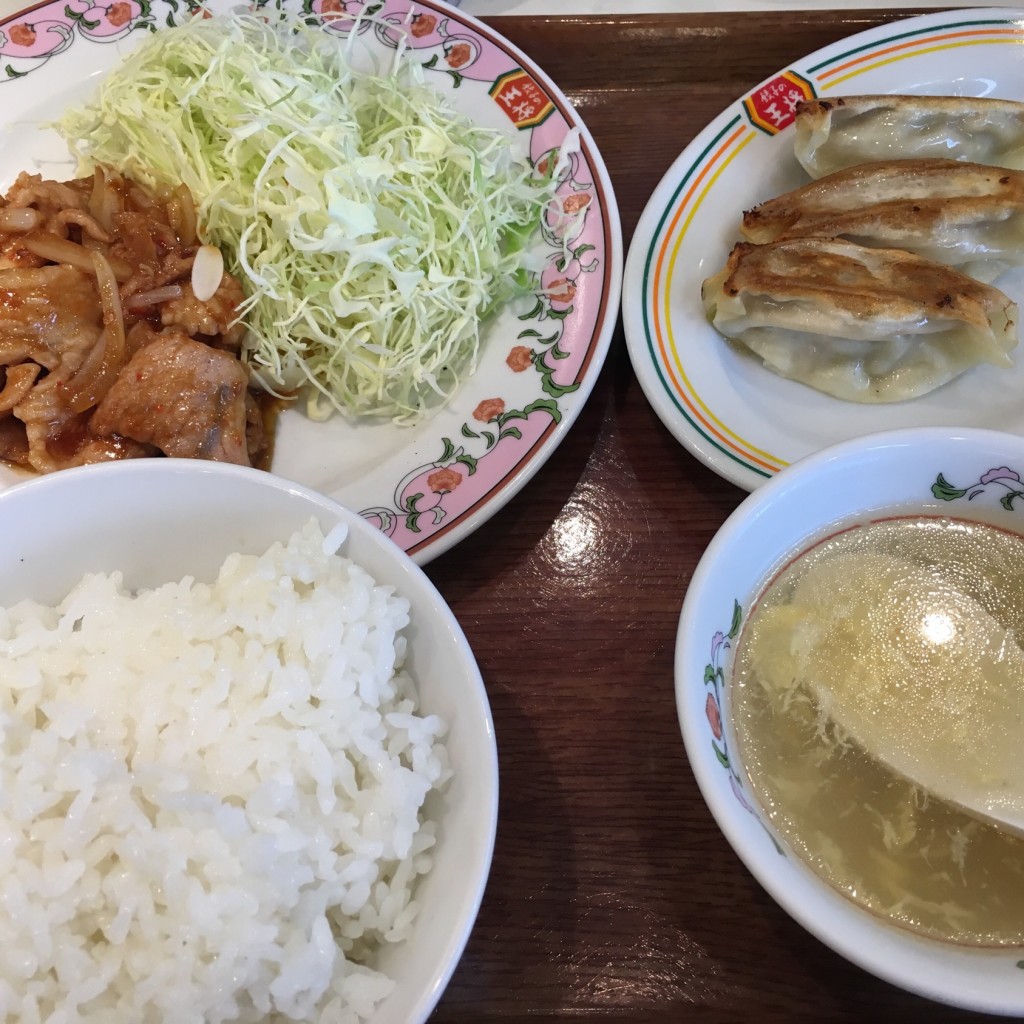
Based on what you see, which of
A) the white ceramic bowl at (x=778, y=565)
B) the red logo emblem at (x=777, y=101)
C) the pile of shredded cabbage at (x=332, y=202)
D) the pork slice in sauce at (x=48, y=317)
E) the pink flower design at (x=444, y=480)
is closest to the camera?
the white ceramic bowl at (x=778, y=565)

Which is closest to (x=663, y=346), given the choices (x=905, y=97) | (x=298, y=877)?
(x=905, y=97)

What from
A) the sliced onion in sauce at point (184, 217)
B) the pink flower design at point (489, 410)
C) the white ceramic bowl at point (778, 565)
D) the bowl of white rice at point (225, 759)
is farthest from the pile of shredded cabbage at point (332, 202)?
the white ceramic bowl at point (778, 565)

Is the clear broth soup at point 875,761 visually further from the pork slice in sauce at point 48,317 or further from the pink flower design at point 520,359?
the pork slice in sauce at point 48,317

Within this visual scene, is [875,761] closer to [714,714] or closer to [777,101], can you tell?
[714,714]


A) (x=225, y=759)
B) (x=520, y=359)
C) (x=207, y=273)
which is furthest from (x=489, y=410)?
(x=225, y=759)

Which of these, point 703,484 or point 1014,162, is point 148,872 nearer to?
point 703,484
